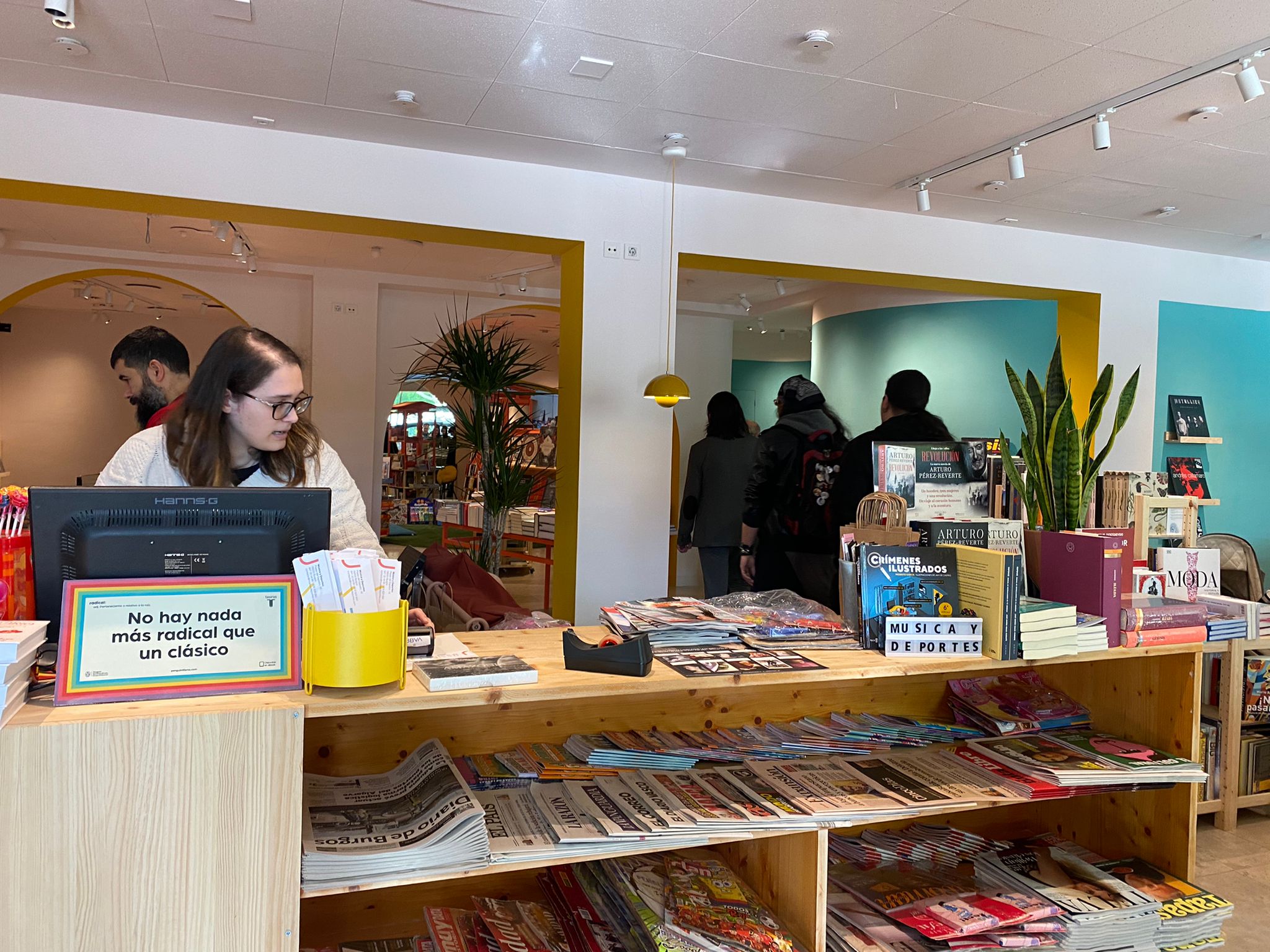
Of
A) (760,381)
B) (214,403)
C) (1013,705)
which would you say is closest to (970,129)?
(1013,705)

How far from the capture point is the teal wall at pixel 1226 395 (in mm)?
6859

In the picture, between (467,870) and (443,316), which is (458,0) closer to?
(467,870)

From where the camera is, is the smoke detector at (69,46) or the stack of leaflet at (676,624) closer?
the stack of leaflet at (676,624)

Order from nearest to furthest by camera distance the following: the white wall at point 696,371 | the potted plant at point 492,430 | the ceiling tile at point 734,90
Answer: the ceiling tile at point 734,90
the potted plant at point 492,430
the white wall at point 696,371

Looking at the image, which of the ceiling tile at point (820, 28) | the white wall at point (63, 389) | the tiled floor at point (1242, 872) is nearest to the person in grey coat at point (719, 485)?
the ceiling tile at point (820, 28)

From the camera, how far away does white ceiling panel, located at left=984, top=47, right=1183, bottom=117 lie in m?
3.59

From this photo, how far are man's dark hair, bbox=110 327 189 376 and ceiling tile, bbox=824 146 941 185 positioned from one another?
3.43 meters

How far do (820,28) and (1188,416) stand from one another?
203 inches

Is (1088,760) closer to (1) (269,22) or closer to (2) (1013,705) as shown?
(2) (1013,705)

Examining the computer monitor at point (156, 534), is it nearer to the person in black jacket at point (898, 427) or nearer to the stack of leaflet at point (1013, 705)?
A: the stack of leaflet at point (1013, 705)

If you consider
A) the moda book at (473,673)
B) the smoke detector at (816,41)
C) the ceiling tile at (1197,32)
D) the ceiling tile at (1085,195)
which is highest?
the ceiling tile at (1085,195)

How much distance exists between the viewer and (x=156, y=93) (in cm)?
419

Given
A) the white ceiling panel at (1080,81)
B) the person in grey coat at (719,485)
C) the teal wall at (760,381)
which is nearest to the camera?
the white ceiling panel at (1080,81)

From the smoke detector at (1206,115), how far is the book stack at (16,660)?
4.66 meters
